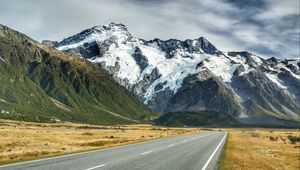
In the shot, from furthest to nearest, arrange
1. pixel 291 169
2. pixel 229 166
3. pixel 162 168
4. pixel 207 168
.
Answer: pixel 291 169
pixel 229 166
pixel 207 168
pixel 162 168

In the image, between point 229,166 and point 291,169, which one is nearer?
point 229,166

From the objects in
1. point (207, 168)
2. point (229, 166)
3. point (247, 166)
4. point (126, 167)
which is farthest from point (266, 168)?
point (126, 167)

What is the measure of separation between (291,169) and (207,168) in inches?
414

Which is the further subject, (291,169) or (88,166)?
(291,169)

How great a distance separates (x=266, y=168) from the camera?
116 feet

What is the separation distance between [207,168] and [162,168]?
3.62 m

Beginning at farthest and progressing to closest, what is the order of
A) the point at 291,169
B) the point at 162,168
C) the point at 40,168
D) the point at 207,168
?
the point at 291,169 → the point at 207,168 → the point at 162,168 → the point at 40,168

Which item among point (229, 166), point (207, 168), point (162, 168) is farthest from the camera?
point (229, 166)

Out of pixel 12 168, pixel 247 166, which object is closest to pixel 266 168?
pixel 247 166

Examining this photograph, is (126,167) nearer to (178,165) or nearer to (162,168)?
(162,168)

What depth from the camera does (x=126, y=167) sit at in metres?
27.3

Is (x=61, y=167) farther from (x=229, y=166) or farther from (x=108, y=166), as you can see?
(x=229, y=166)

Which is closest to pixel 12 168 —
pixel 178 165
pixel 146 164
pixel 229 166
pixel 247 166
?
pixel 146 164

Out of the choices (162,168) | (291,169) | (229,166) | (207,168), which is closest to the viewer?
(162,168)
